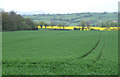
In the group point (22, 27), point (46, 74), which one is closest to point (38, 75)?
point (46, 74)

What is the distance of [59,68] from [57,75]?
253cm

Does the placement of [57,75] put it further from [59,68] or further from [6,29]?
[6,29]

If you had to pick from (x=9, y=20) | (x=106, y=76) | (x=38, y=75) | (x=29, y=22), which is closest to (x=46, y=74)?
(x=38, y=75)

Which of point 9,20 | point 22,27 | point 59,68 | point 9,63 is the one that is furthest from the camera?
point 22,27

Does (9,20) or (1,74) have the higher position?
(9,20)

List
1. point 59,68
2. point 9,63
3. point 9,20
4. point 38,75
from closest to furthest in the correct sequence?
1. point 38,75
2. point 59,68
3. point 9,63
4. point 9,20

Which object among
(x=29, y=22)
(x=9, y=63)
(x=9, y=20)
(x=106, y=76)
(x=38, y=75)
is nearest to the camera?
(x=38, y=75)

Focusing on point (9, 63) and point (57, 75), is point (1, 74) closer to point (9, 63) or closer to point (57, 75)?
point (57, 75)

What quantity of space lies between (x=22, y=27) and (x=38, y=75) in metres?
134

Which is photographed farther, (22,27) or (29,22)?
(29,22)

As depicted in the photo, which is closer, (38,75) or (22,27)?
(38,75)

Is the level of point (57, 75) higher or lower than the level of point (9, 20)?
→ lower

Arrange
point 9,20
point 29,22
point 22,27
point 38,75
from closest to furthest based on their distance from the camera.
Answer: point 38,75
point 9,20
point 22,27
point 29,22

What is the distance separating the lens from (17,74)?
12836 mm
